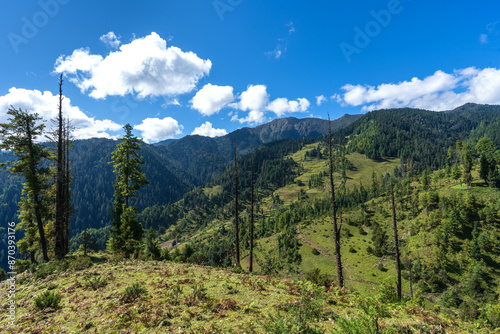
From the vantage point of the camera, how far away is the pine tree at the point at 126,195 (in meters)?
25.7

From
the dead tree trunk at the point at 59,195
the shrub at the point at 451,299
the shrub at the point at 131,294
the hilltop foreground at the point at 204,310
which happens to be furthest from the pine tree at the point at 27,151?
the shrub at the point at 451,299

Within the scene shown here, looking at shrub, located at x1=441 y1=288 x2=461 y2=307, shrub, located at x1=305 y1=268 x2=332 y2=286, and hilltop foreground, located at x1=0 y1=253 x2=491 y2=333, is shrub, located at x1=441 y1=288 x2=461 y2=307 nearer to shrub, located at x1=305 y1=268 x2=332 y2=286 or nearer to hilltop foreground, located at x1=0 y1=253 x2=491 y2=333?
shrub, located at x1=305 y1=268 x2=332 y2=286

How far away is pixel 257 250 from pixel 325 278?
110983 millimetres

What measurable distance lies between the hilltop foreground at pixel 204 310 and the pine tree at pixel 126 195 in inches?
450

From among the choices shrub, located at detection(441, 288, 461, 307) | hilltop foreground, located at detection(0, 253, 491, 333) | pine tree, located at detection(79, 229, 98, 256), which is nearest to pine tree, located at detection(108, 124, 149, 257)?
pine tree, located at detection(79, 229, 98, 256)

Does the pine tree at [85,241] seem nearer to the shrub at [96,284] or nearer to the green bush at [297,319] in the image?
the shrub at [96,284]

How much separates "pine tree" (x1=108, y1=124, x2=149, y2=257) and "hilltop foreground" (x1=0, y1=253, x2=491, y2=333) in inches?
450

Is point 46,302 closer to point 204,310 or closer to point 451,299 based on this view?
point 204,310

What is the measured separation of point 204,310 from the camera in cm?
927

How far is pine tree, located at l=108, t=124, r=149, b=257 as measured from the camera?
25688mm

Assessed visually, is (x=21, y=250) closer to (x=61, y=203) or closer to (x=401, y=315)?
(x=61, y=203)

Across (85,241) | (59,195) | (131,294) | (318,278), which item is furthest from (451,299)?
(59,195)

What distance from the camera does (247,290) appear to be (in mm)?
12406

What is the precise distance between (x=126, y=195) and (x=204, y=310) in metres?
21.3
